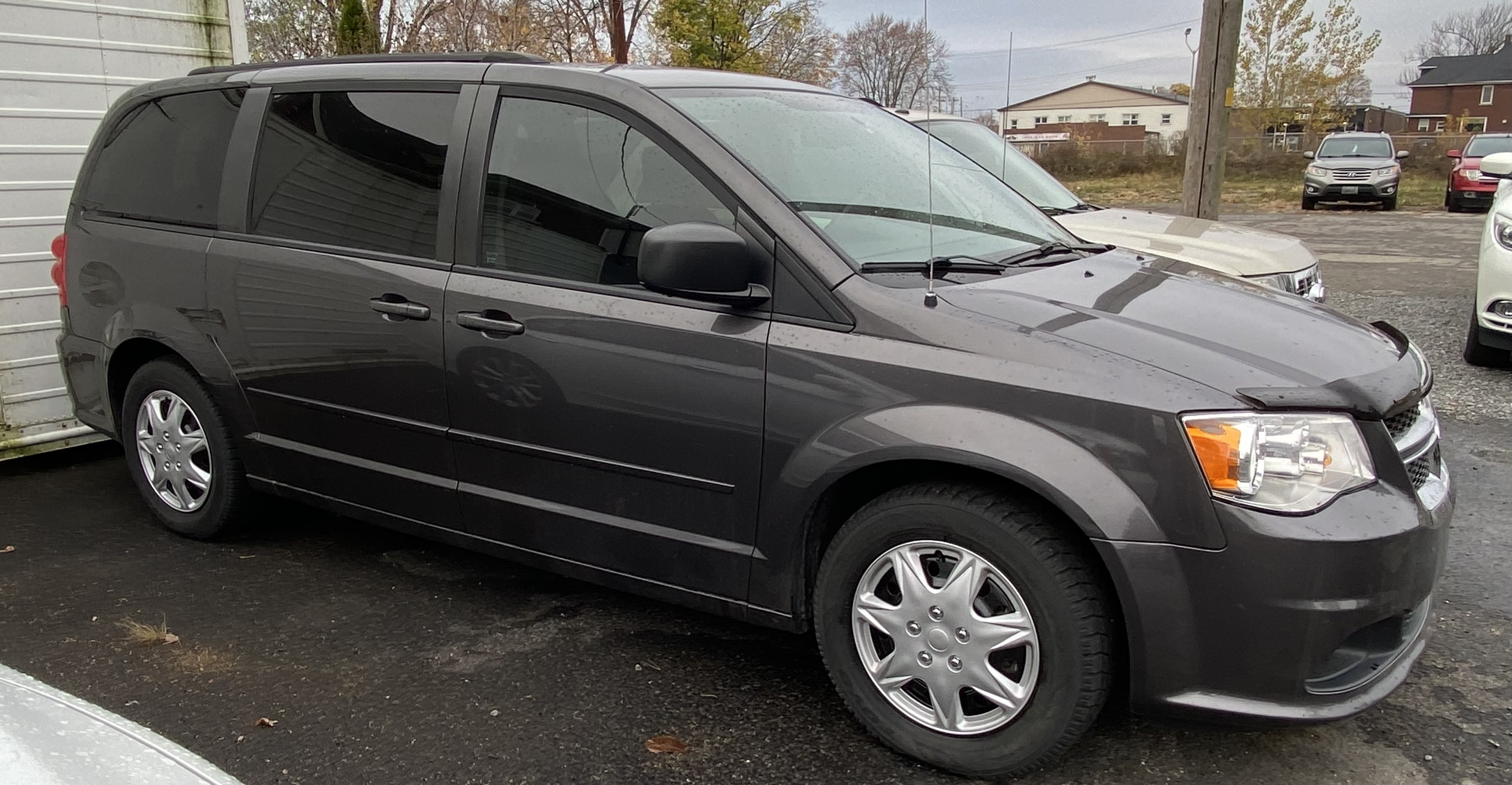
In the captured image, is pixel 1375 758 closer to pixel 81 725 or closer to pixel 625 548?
pixel 625 548

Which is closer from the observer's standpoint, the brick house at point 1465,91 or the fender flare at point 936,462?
the fender flare at point 936,462

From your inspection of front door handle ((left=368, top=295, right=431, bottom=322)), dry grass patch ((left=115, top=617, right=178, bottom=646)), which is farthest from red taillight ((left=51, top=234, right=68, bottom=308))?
front door handle ((left=368, top=295, right=431, bottom=322))

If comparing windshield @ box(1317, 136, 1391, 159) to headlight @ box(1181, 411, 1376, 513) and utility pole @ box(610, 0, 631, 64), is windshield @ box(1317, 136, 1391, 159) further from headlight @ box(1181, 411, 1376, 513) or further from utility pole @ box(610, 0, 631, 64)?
headlight @ box(1181, 411, 1376, 513)

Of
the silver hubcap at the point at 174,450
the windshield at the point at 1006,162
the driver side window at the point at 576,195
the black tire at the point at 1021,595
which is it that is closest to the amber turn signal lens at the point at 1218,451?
the black tire at the point at 1021,595

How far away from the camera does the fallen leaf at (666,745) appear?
9.18 feet

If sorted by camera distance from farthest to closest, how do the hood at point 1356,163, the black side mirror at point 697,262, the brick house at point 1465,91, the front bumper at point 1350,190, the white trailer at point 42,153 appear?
the brick house at point 1465,91 < the hood at point 1356,163 < the front bumper at point 1350,190 < the white trailer at point 42,153 < the black side mirror at point 697,262

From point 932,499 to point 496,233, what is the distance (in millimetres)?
1604

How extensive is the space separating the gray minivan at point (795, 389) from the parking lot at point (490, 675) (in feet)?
0.92

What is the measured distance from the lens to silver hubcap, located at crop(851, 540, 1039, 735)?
253 cm

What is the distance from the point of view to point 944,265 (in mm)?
2961

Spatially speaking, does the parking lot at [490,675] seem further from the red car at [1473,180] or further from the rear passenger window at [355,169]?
the red car at [1473,180]

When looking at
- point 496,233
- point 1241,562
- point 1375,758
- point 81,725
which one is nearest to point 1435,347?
point 1375,758

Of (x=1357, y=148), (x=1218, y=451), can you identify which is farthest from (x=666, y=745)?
(x=1357, y=148)

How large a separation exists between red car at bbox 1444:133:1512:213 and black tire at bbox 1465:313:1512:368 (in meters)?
16.2
